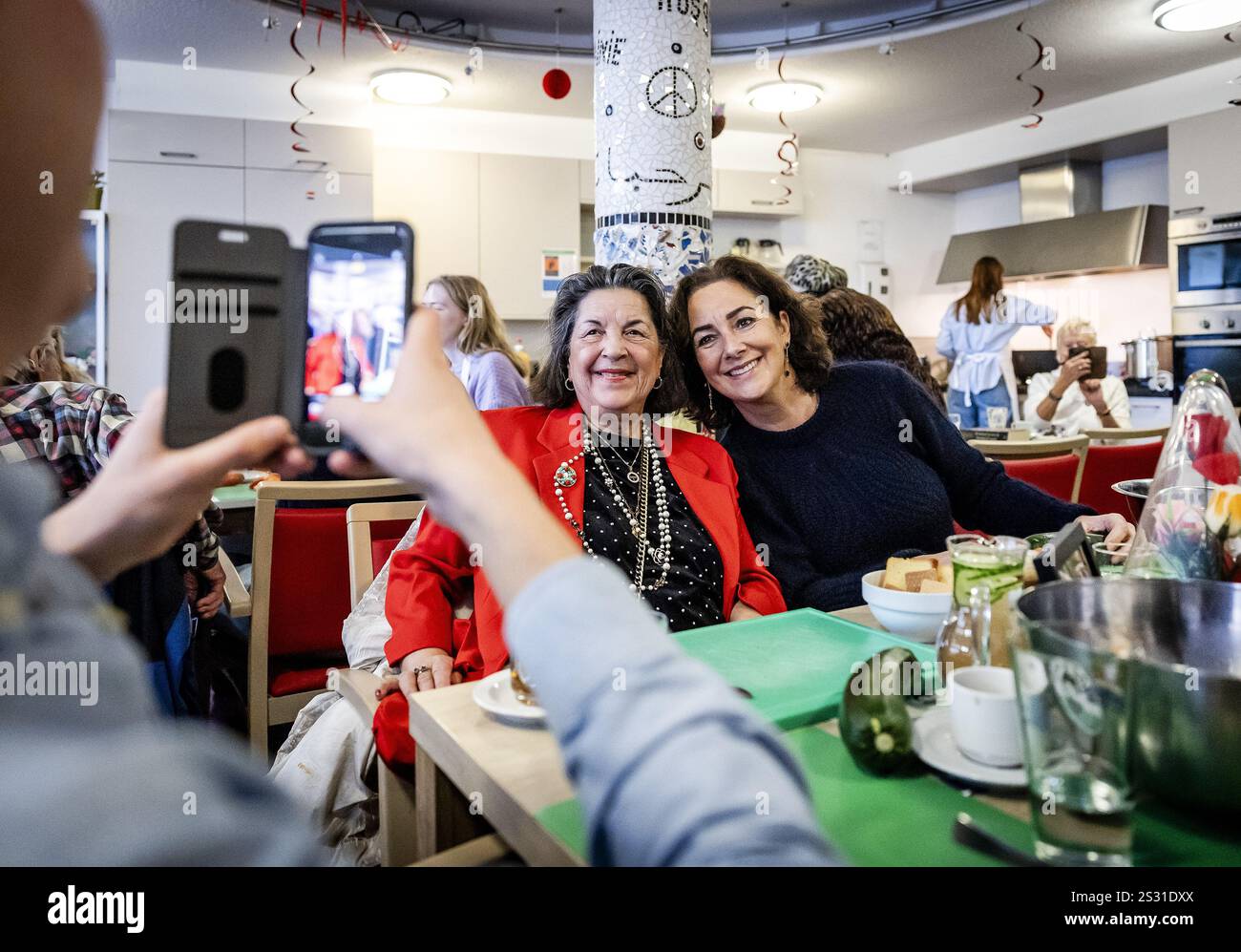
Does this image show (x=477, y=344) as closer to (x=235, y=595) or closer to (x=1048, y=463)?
(x=235, y=595)

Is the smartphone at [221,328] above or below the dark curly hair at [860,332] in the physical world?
below

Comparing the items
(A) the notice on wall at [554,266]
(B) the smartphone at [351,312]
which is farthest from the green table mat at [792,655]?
(A) the notice on wall at [554,266]

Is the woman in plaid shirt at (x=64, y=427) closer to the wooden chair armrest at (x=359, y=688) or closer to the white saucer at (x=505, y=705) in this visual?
the wooden chair armrest at (x=359, y=688)

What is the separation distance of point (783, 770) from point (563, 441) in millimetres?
1230

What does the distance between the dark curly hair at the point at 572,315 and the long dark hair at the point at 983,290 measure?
3836 mm

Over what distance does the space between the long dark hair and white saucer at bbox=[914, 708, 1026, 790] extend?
4674 mm

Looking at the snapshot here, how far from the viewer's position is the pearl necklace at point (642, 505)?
1.52 m

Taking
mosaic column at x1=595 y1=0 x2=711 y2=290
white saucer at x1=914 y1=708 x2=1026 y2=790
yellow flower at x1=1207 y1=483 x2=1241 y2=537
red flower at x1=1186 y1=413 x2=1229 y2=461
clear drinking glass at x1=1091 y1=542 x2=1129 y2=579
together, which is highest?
mosaic column at x1=595 y1=0 x2=711 y2=290

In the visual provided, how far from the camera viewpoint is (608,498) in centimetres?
159

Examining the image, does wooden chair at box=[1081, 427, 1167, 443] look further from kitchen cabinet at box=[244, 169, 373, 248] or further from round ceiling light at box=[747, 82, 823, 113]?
kitchen cabinet at box=[244, 169, 373, 248]

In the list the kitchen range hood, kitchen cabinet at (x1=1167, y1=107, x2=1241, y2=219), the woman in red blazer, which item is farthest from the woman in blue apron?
the woman in red blazer

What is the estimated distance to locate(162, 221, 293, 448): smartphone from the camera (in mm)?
479

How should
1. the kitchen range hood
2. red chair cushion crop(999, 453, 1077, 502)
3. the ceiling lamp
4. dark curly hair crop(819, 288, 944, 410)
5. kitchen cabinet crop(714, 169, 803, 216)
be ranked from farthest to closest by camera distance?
kitchen cabinet crop(714, 169, 803, 216) → the kitchen range hood → the ceiling lamp → dark curly hair crop(819, 288, 944, 410) → red chair cushion crop(999, 453, 1077, 502)
